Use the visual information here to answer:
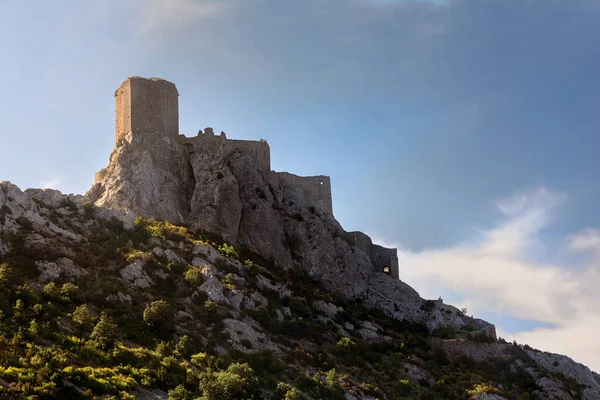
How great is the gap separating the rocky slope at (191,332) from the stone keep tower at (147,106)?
11.5 metres

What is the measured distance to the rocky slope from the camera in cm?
2550

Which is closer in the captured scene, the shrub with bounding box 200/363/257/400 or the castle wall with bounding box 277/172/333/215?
the shrub with bounding box 200/363/257/400

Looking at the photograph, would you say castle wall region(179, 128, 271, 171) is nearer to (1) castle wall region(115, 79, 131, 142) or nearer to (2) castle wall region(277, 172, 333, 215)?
(1) castle wall region(115, 79, 131, 142)

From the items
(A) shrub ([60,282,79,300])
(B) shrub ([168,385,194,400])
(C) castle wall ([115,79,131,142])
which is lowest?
(B) shrub ([168,385,194,400])

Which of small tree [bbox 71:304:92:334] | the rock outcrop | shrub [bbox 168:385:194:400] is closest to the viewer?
shrub [bbox 168:385:194:400]

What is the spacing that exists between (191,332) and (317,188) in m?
34.6

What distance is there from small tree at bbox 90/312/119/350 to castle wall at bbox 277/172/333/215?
3626cm

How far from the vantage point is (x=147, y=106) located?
53.3 meters

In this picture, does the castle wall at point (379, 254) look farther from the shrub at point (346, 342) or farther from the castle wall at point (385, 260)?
the shrub at point (346, 342)

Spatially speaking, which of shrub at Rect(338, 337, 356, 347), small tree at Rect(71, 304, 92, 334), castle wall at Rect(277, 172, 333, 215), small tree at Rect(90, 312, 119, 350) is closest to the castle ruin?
castle wall at Rect(277, 172, 333, 215)

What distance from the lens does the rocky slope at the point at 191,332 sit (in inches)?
1004

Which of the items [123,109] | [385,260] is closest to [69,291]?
[123,109]

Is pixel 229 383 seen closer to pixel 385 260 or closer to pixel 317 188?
pixel 385 260

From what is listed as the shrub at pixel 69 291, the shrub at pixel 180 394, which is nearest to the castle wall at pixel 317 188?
the shrub at pixel 69 291
